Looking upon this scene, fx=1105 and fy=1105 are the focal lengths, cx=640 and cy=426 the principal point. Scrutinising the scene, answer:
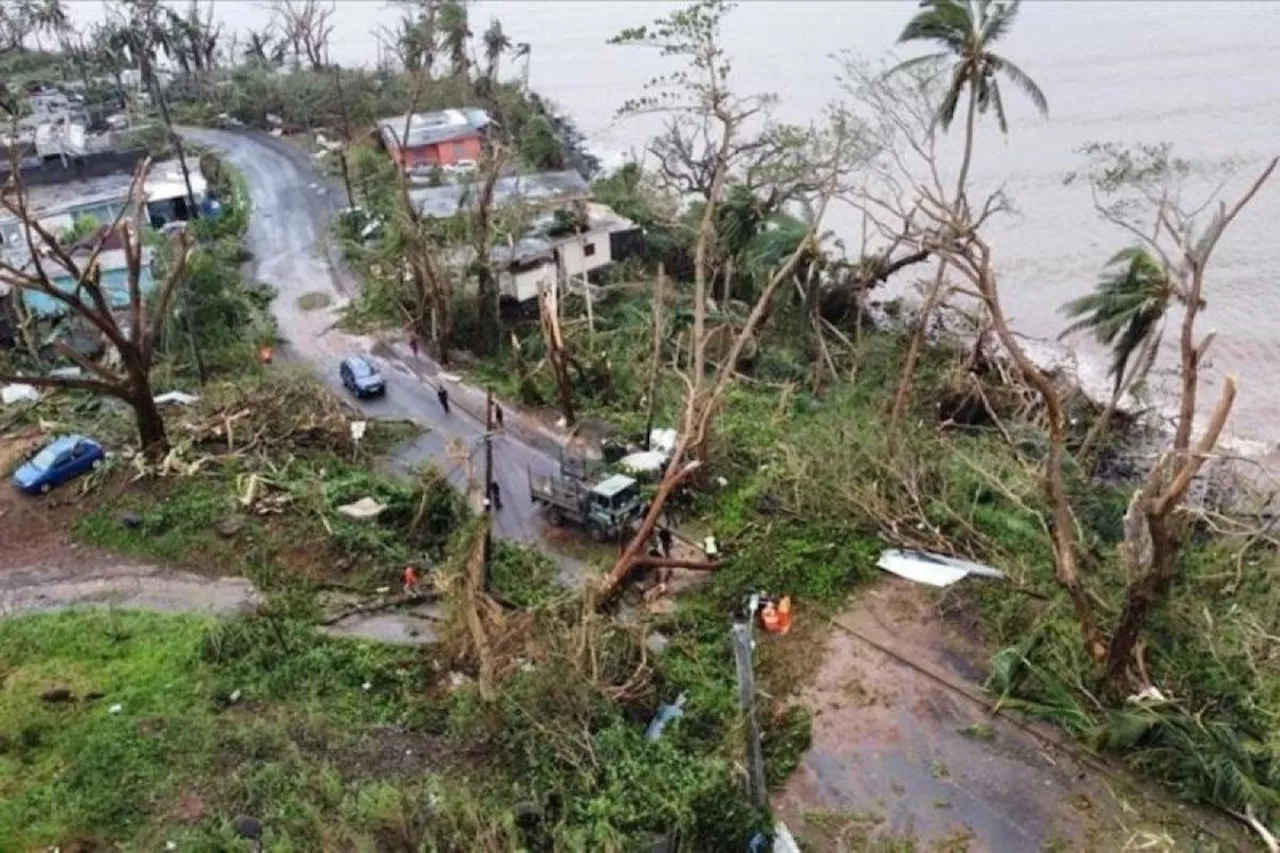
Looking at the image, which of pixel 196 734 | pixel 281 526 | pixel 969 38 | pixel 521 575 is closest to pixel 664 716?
pixel 521 575

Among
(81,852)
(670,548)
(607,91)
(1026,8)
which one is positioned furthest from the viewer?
(1026,8)

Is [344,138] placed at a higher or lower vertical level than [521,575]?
higher

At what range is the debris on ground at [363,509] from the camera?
1947 cm

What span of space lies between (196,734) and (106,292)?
20.3 metres

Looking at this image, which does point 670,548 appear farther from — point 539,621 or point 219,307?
point 219,307

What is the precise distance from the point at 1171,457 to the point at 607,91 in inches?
2060

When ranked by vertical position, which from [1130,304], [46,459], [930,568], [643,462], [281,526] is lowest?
[930,568]

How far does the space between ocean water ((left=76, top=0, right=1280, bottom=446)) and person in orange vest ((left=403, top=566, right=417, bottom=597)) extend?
20.3 meters

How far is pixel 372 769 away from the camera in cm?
1366

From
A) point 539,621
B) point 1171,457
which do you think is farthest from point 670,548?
point 1171,457

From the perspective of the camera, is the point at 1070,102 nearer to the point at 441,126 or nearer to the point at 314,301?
the point at 441,126

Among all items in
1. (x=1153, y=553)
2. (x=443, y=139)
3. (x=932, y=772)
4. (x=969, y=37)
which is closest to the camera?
(x=1153, y=553)

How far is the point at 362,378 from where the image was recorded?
2625 centimetres

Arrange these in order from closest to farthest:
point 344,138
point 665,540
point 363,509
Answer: point 665,540
point 363,509
point 344,138
